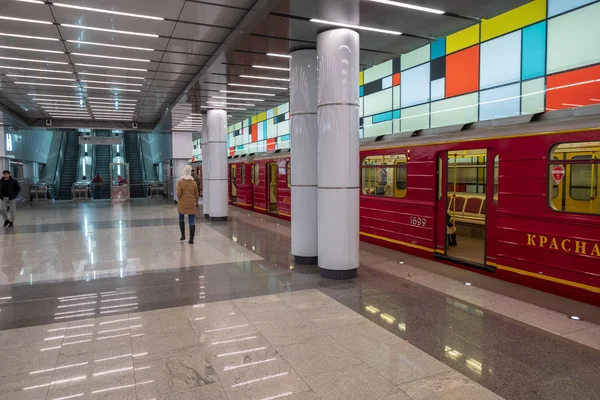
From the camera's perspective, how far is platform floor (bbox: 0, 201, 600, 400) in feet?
10.6

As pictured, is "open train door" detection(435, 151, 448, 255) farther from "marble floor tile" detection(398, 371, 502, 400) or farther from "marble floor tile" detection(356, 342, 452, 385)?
"marble floor tile" detection(398, 371, 502, 400)

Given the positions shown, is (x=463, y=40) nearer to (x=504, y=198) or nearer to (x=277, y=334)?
(x=504, y=198)

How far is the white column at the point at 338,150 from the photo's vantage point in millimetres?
6137

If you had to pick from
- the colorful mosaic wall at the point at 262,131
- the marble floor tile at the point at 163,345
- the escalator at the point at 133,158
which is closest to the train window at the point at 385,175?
the marble floor tile at the point at 163,345

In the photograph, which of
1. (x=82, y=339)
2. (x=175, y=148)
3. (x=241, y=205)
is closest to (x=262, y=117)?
(x=175, y=148)

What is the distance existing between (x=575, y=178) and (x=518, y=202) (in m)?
0.80

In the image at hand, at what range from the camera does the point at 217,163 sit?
13844mm

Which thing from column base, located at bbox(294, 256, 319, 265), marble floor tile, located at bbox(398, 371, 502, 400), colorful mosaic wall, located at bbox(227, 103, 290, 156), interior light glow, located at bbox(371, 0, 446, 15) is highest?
colorful mosaic wall, located at bbox(227, 103, 290, 156)

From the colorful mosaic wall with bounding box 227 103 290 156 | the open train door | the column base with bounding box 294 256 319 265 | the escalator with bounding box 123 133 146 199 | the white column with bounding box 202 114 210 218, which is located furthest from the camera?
the escalator with bounding box 123 133 146 199

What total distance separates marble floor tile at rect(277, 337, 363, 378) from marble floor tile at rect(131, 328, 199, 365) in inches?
35.7

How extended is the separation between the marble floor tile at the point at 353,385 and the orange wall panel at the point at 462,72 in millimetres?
11849

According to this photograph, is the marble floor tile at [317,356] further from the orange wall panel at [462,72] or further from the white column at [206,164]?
the orange wall panel at [462,72]

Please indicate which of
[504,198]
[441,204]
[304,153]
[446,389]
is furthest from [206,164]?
[446,389]

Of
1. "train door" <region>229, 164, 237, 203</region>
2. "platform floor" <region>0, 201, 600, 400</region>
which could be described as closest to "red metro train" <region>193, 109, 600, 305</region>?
"platform floor" <region>0, 201, 600, 400</region>
